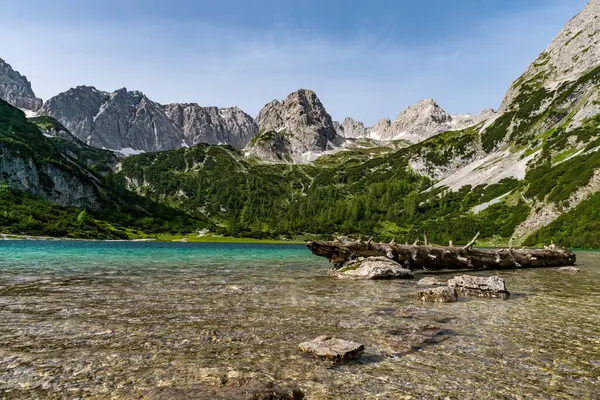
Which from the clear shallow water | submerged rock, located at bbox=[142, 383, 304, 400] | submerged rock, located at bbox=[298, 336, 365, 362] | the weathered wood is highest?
the weathered wood

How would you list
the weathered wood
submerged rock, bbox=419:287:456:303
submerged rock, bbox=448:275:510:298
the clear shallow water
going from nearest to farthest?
1. the clear shallow water
2. submerged rock, bbox=419:287:456:303
3. submerged rock, bbox=448:275:510:298
4. the weathered wood

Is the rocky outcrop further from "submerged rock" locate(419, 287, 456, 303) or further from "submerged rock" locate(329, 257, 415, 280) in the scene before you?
"submerged rock" locate(329, 257, 415, 280)

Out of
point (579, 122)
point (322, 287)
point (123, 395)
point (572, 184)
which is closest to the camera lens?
point (123, 395)

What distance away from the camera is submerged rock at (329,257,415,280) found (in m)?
31.8

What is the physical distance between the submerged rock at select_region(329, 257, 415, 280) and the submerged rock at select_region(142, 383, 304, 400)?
24749mm

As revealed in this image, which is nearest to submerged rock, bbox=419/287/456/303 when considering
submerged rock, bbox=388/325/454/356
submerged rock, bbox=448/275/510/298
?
submerged rock, bbox=448/275/510/298

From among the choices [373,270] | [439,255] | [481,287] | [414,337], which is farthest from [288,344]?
[439,255]

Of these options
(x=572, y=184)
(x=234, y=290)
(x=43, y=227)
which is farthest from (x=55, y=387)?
(x=43, y=227)

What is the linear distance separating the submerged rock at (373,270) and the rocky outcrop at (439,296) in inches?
413

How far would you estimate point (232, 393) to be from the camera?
7215mm

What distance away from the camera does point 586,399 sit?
7.95m

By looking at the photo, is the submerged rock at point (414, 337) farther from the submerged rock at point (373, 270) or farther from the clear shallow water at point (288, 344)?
the submerged rock at point (373, 270)

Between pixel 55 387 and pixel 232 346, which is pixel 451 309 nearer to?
pixel 232 346

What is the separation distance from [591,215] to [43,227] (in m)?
219
